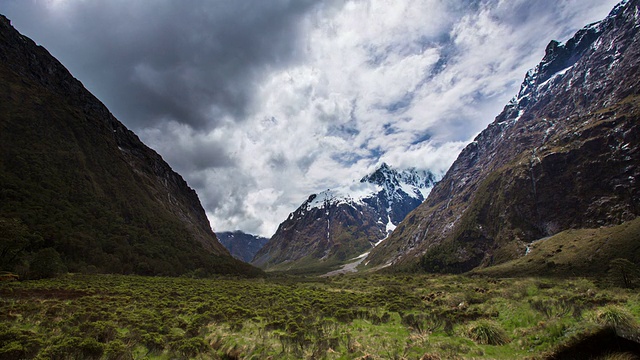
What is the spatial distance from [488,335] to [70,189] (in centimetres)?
12882

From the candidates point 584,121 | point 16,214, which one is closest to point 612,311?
point 16,214

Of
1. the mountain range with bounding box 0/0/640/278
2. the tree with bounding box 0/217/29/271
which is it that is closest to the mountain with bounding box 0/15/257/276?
the tree with bounding box 0/217/29/271

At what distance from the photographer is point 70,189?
330 ft

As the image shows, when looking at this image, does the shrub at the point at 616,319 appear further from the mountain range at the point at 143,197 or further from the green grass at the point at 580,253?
the green grass at the point at 580,253

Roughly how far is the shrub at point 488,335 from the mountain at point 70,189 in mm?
58531

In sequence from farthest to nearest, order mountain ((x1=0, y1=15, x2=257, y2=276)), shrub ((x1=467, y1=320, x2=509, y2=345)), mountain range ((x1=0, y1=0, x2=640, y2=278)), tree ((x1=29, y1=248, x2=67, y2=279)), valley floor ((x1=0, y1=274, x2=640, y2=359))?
mountain range ((x1=0, y1=0, x2=640, y2=278)), mountain ((x1=0, y1=15, x2=257, y2=276)), tree ((x1=29, y1=248, x2=67, y2=279)), shrub ((x1=467, y1=320, x2=509, y2=345)), valley floor ((x1=0, y1=274, x2=640, y2=359))

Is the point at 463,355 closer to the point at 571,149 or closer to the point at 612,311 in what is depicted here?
the point at 612,311

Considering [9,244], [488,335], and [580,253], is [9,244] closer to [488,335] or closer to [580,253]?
[488,335]

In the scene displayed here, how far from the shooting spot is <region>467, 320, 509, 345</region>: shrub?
15.5 metres

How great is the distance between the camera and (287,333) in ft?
65.6

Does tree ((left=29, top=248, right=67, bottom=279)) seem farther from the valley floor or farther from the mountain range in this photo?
the valley floor

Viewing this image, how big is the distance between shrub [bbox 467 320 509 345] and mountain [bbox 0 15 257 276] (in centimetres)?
5853

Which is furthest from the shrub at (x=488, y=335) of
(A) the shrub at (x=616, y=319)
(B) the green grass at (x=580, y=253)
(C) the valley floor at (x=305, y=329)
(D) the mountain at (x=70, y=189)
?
(B) the green grass at (x=580, y=253)

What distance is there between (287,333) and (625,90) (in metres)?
273
